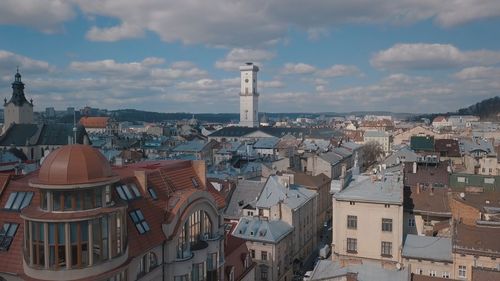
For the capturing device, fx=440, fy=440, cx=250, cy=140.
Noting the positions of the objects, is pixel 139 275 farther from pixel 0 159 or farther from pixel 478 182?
pixel 0 159

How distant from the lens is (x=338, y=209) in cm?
4516

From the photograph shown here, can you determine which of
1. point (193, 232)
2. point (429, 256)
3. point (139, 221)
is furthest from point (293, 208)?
point (139, 221)

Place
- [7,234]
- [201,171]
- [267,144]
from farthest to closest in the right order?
[267,144] < [201,171] < [7,234]

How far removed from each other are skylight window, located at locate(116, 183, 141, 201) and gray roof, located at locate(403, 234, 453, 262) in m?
24.3

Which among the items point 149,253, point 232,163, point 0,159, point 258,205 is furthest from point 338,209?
point 0,159

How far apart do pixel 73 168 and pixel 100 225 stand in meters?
3.26

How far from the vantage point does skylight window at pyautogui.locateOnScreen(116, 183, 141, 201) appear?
28084 millimetres

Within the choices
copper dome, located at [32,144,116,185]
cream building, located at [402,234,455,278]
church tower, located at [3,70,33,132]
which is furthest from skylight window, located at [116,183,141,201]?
church tower, located at [3,70,33,132]

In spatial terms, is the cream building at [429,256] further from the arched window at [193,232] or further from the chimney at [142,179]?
the chimney at [142,179]

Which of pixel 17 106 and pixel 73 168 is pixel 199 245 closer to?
pixel 73 168

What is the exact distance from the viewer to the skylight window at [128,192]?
28.1 m

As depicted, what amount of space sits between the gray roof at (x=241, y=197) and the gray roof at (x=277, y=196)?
1426 millimetres

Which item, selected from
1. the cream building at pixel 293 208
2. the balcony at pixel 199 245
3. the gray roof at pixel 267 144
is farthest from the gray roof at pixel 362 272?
the gray roof at pixel 267 144

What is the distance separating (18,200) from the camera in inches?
1071
